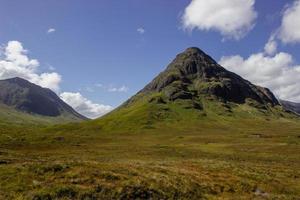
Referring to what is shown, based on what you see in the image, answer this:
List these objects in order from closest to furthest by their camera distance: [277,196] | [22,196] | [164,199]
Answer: [22,196] → [164,199] → [277,196]

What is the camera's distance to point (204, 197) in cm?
3169

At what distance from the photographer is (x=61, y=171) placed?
1257 inches

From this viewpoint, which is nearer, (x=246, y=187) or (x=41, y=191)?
(x=41, y=191)

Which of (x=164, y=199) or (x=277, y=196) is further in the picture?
(x=277, y=196)

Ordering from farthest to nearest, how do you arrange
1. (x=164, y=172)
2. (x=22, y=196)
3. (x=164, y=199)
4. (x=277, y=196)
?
(x=164, y=172) < (x=277, y=196) < (x=164, y=199) < (x=22, y=196)

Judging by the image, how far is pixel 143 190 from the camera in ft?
99.0

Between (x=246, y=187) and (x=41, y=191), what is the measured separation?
20521 millimetres

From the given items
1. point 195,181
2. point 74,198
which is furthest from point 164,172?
point 74,198

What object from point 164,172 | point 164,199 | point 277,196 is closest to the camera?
point 164,199

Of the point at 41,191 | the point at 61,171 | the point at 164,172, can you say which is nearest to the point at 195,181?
the point at 164,172

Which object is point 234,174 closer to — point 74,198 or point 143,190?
point 143,190

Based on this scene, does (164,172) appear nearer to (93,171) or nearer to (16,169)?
(93,171)

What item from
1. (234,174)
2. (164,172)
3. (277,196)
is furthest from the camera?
(234,174)

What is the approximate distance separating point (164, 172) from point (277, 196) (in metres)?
11.2
